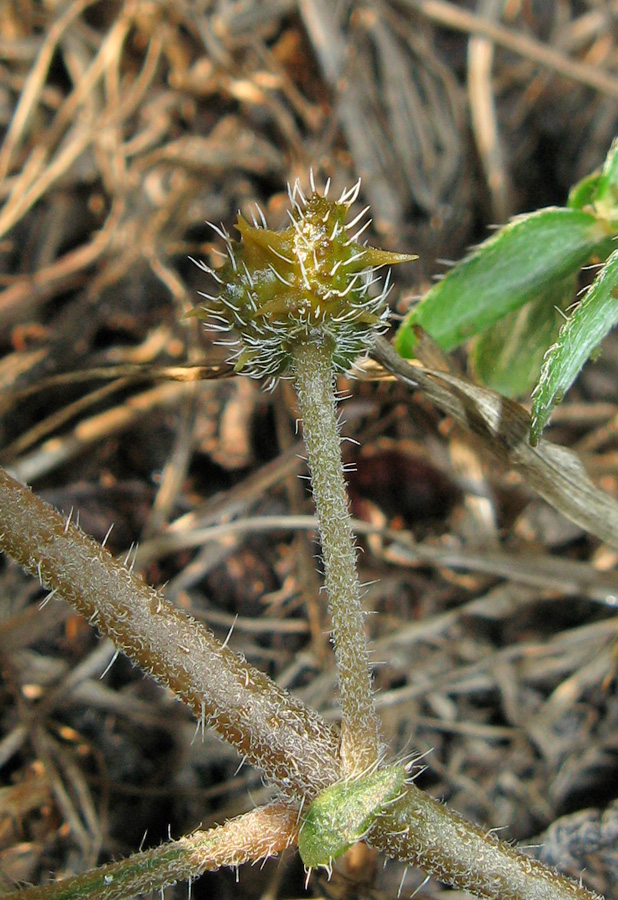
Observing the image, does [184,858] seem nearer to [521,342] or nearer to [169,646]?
[169,646]

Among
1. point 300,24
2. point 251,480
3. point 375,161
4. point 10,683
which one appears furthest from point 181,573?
point 300,24

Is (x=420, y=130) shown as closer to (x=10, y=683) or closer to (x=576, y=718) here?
(x=576, y=718)

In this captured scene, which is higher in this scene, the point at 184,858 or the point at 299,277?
the point at 299,277

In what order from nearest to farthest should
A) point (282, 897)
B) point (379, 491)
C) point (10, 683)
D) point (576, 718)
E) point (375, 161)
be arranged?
1. point (282, 897)
2. point (10, 683)
3. point (576, 718)
4. point (379, 491)
5. point (375, 161)

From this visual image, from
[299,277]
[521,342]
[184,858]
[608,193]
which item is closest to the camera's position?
[299,277]

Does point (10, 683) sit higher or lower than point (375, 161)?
lower

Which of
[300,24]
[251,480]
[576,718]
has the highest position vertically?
[300,24]

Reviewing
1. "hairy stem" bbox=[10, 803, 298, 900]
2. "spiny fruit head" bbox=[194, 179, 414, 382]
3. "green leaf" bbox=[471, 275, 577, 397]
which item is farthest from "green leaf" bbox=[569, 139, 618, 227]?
"hairy stem" bbox=[10, 803, 298, 900]

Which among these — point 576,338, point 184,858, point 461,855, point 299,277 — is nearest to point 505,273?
point 576,338
